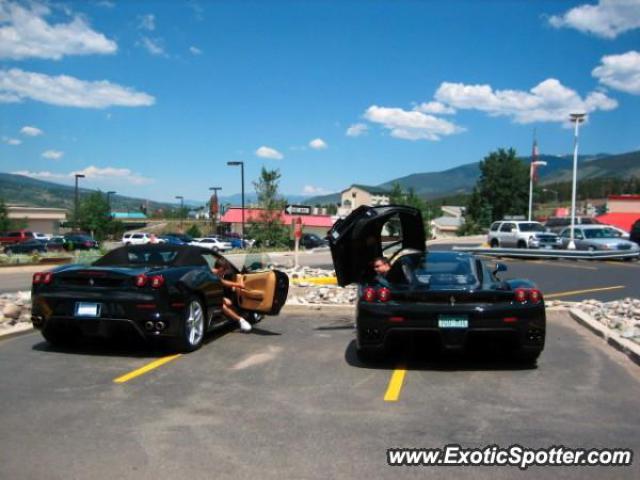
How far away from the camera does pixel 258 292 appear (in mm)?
9047

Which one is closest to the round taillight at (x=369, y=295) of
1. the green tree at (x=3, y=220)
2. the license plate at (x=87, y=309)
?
the license plate at (x=87, y=309)

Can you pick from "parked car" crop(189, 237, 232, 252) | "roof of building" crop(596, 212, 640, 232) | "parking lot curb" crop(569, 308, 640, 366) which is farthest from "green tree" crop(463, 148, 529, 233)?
"parking lot curb" crop(569, 308, 640, 366)

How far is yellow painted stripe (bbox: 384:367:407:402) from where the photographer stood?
5652 millimetres

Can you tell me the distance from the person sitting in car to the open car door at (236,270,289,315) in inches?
4.5

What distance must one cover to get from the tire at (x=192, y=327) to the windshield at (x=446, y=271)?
2.75 meters

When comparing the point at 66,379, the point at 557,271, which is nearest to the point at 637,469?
the point at 66,379

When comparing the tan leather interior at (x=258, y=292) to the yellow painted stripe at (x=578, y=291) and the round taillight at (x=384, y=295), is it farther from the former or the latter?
the yellow painted stripe at (x=578, y=291)

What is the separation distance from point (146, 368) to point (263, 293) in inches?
102

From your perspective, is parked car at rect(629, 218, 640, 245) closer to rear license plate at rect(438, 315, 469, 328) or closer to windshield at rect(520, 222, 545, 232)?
windshield at rect(520, 222, 545, 232)

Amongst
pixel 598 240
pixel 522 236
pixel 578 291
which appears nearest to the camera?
pixel 578 291

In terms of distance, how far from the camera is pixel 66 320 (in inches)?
279

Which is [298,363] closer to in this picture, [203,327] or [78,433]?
[203,327]

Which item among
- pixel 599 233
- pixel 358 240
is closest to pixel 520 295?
pixel 358 240

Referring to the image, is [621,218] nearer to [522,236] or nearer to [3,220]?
[522,236]
